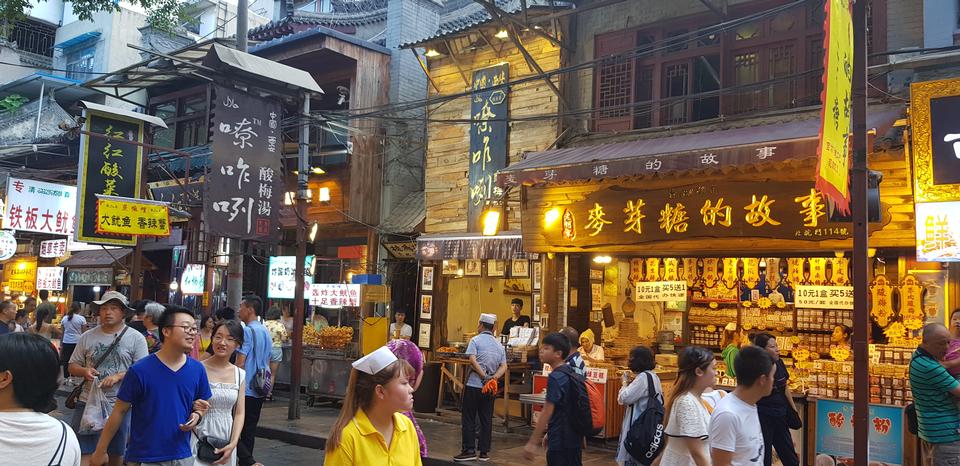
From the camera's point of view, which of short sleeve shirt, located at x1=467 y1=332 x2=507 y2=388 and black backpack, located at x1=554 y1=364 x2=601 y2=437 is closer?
black backpack, located at x1=554 y1=364 x2=601 y2=437

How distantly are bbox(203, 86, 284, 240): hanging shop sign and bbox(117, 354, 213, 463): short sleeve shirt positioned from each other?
640cm

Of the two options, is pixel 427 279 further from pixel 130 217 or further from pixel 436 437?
pixel 130 217

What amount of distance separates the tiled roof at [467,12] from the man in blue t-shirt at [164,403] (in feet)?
35.9

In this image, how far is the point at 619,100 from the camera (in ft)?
48.2

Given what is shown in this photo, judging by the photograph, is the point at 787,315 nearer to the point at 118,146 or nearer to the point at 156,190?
the point at 118,146

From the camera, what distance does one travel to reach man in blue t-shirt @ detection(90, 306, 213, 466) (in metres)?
5.26

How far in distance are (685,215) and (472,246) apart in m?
4.55

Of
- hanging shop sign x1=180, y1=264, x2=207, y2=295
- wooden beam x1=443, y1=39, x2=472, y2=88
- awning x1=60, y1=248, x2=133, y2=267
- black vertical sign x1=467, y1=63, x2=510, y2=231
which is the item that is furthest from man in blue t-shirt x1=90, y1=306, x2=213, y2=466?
A: awning x1=60, y1=248, x2=133, y2=267

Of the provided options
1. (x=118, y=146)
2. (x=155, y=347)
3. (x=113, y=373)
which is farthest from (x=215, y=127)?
(x=118, y=146)

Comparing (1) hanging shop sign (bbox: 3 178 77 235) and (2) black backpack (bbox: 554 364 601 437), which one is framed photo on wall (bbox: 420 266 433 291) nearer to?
(1) hanging shop sign (bbox: 3 178 77 235)

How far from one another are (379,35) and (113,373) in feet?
60.2

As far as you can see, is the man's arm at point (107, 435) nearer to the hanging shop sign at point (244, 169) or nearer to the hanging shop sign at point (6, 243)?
the hanging shop sign at point (244, 169)

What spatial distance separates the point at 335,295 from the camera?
18.0 meters

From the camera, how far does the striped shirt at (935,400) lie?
686cm
